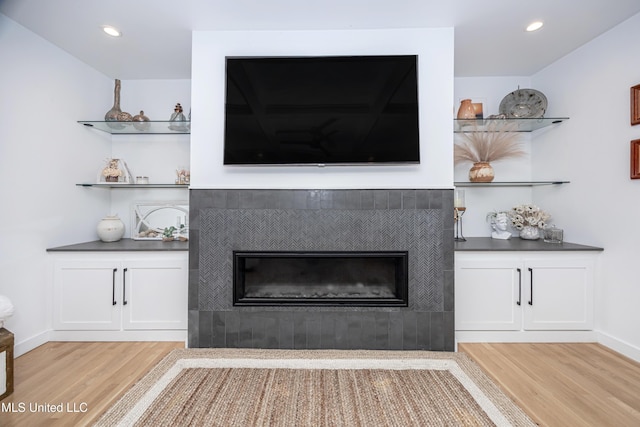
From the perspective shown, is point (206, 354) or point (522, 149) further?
point (522, 149)

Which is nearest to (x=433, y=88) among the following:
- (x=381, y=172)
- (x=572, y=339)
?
(x=381, y=172)

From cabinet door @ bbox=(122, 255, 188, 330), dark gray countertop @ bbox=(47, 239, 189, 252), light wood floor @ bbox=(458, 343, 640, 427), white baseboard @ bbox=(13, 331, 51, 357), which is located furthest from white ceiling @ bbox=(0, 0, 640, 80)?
light wood floor @ bbox=(458, 343, 640, 427)

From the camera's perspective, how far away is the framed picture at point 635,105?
7.04ft

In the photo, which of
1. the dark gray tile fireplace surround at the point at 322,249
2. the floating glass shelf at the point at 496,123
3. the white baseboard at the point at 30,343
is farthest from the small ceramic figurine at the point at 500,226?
the white baseboard at the point at 30,343

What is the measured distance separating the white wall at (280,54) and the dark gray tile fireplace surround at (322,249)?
0.33 ft

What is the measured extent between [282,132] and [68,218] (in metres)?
2.04

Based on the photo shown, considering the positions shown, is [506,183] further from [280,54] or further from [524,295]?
[280,54]

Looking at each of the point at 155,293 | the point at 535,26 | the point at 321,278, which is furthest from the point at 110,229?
the point at 535,26

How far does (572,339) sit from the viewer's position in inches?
94.8

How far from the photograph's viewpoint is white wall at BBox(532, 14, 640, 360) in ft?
7.20

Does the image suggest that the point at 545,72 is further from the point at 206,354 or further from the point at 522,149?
the point at 206,354

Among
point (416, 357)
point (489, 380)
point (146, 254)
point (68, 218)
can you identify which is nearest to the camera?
point (489, 380)

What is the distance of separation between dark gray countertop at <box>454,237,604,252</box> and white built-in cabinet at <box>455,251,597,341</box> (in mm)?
50

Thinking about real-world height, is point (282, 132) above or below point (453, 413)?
above
